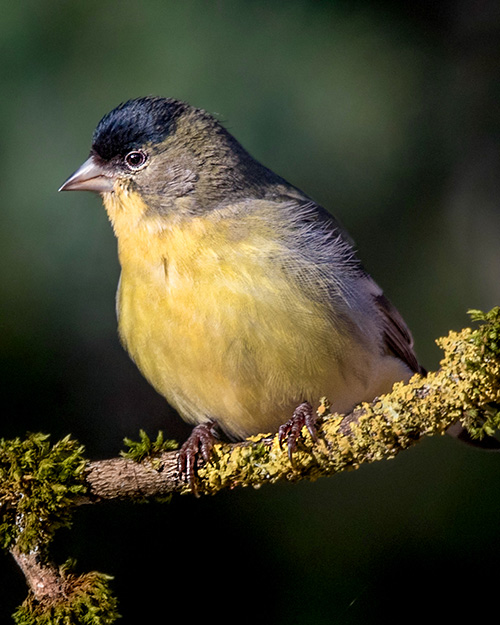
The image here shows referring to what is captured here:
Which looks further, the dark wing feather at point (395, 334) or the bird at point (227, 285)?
the dark wing feather at point (395, 334)

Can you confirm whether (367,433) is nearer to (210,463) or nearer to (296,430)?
(296,430)

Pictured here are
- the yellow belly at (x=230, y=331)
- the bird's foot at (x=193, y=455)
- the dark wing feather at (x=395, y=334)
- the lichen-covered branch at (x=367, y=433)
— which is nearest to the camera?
the lichen-covered branch at (x=367, y=433)

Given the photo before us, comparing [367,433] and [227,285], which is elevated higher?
[227,285]

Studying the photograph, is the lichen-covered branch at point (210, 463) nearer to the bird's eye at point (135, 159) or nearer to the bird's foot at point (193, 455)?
the bird's foot at point (193, 455)

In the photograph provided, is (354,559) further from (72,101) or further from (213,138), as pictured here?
(72,101)

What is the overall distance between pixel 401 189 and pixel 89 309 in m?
1.68

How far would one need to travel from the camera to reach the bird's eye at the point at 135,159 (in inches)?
146

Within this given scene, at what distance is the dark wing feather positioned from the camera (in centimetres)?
390

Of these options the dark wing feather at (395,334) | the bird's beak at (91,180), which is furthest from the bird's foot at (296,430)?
the bird's beak at (91,180)

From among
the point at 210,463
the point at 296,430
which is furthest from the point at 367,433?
the point at 210,463

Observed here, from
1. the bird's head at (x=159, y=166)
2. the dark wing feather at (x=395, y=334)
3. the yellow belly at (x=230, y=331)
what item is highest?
the bird's head at (x=159, y=166)

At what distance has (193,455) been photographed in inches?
114

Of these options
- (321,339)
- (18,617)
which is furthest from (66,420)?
(18,617)

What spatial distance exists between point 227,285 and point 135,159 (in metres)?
0.86
